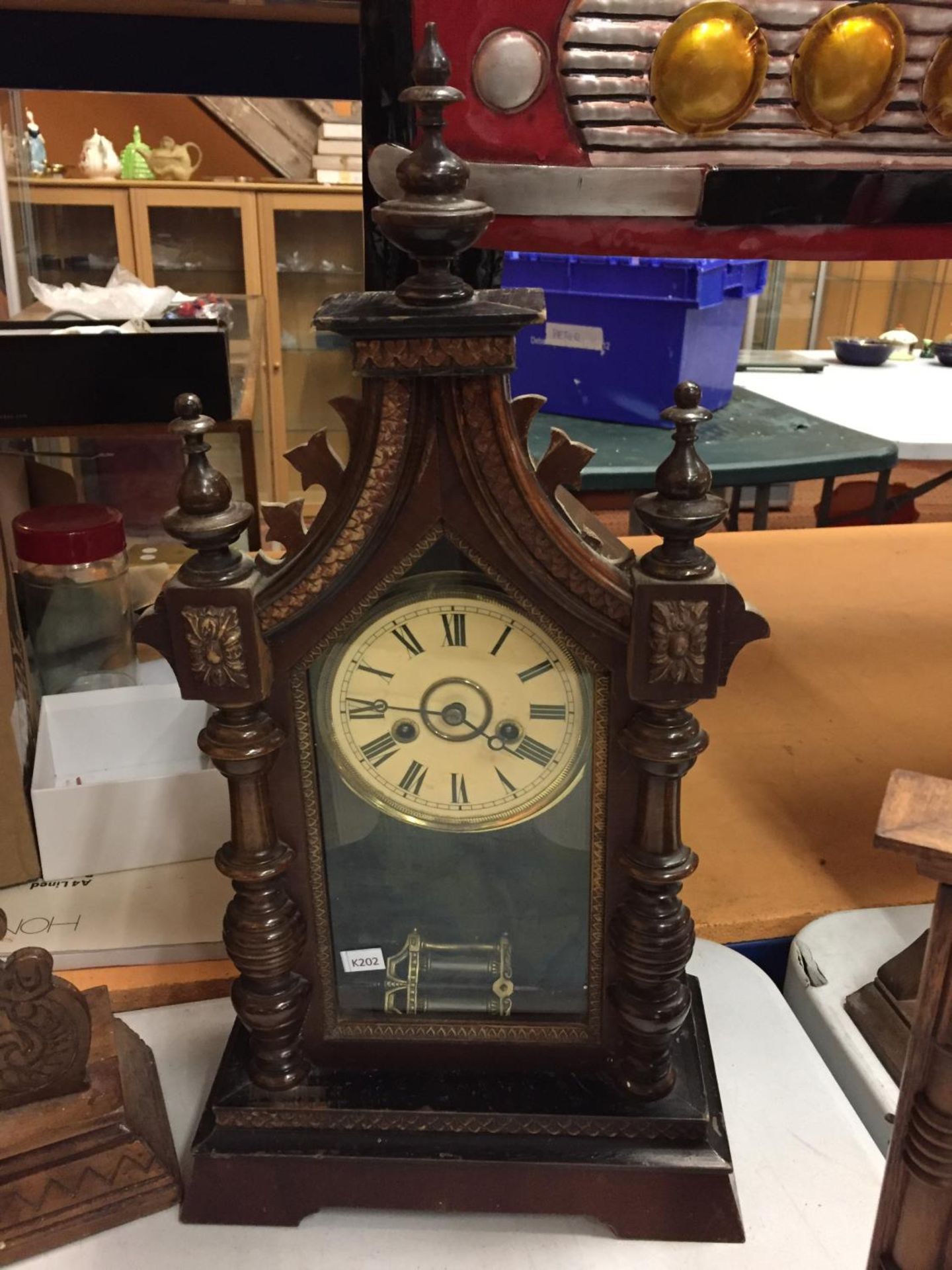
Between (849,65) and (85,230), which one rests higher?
(849,65)

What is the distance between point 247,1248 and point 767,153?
0.70 metres

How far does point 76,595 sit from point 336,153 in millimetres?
2059

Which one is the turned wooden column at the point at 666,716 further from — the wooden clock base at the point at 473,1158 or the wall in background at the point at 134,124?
the wall in background at the point at 134,124

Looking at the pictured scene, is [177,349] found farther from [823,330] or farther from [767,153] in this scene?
[823,330]

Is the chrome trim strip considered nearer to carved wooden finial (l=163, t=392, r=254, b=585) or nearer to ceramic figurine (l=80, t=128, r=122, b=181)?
carved wooden finial (l=163, t=392, r=254, b=585)

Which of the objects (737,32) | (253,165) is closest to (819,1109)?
(737,32)

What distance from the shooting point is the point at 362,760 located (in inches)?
22.6

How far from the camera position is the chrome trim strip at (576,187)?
0.61 m

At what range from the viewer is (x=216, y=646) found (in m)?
0.52

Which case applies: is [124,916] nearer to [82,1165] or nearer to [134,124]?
[82,1165]

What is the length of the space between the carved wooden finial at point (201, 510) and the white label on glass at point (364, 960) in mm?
245

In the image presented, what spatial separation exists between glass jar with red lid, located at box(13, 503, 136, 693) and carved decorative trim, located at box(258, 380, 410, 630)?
454mm

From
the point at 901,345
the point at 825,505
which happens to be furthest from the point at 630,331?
the point at 901,345

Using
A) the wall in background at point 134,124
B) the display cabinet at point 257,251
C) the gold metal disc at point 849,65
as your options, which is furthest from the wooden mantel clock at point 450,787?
the wall in background at point 134,124
